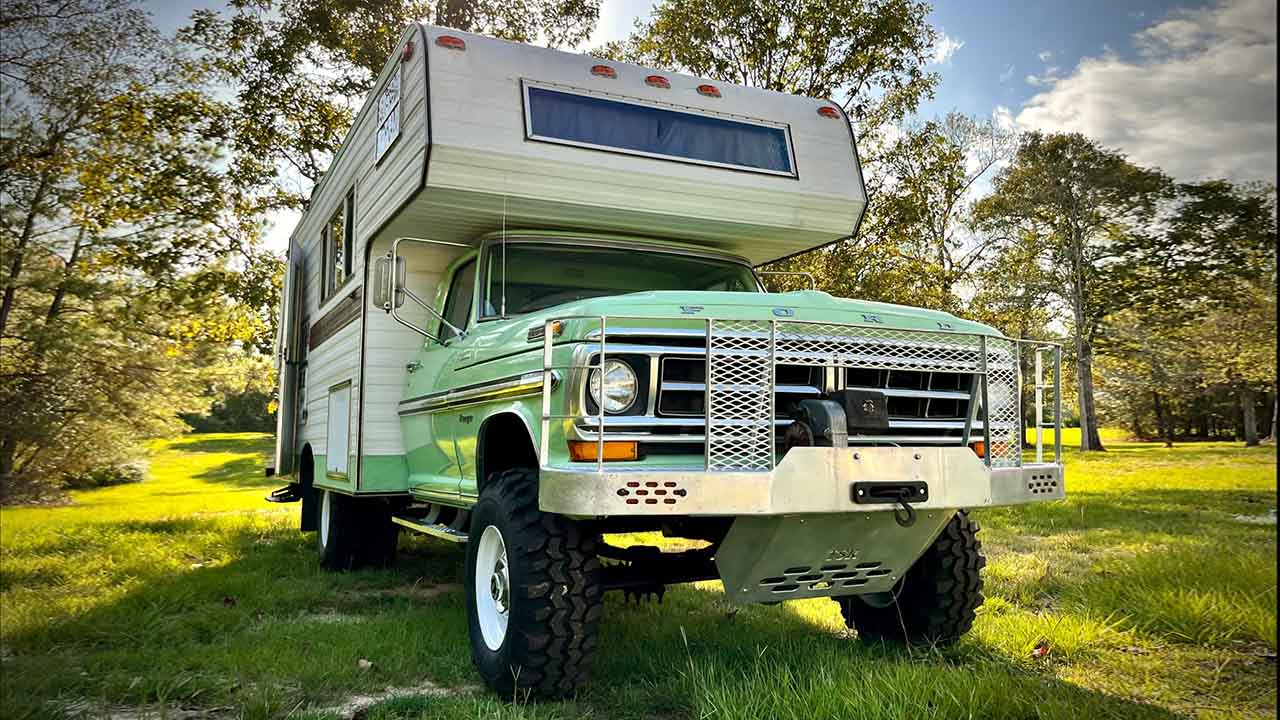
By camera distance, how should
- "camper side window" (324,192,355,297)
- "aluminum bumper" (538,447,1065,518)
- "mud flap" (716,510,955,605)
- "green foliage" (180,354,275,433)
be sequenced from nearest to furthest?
"aluminum bumper" (538,447,1065,518) < "mud flap" (716,510,955,605) < "camper side window" (324,192,355,297) < "green foliage" (180,354,275,433)

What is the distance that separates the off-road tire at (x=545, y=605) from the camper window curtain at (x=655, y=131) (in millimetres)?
2267

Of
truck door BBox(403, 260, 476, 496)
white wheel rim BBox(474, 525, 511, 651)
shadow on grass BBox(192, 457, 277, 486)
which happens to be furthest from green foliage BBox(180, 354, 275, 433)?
white wheel rim BBox(474, 525, 511, 651)

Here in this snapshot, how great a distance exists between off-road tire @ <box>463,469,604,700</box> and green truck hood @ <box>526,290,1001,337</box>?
0.91 meters

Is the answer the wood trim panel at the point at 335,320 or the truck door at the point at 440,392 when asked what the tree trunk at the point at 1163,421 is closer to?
the wood trim panel at the point at 335,320

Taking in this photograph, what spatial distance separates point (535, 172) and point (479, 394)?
1.31m

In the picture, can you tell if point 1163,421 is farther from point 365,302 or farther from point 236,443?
point 365,302

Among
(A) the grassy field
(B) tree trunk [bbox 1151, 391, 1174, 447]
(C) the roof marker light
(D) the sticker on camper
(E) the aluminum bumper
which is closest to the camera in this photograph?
(E) the aluminum bumper

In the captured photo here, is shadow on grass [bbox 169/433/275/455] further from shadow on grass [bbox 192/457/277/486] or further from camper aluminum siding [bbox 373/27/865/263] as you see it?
camper aluminum siding [bbox 373/27/865/263]

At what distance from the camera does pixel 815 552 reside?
4066 millimetres

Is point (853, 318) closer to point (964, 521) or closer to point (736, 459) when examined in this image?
point (736, 459)

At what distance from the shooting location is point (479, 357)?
481cm

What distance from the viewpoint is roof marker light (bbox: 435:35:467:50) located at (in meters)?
5.14

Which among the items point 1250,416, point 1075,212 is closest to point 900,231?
point 1250,416

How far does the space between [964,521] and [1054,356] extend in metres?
1.00
